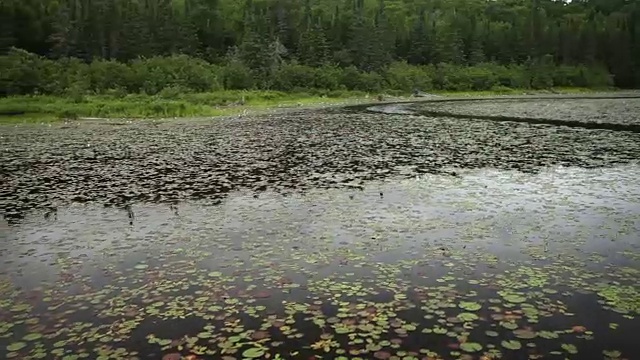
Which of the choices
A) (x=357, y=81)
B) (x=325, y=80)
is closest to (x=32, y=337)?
(x=325, y=80)

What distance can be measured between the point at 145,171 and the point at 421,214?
1570 centimetres

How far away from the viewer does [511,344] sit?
9.03 metres

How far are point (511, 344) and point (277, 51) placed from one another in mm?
120549

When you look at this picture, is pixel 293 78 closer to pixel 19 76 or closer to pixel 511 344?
pixel 19 76

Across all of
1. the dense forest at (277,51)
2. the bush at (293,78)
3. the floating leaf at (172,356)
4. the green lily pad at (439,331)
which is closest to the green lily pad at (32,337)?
the floating leaf at (172,356)

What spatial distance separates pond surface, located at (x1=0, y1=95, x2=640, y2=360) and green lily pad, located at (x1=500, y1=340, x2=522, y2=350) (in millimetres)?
49

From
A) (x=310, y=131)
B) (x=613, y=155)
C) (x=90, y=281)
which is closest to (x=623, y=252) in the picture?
(x=90, y=281)

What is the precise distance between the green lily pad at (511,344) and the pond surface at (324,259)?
49mm

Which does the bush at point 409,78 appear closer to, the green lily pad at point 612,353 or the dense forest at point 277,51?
the dense forest at point 277,51

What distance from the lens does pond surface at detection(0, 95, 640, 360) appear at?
30.7 feet

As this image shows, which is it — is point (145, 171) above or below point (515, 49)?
below

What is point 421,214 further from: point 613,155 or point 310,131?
point 310,131

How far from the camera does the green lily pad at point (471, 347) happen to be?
882 centimetres

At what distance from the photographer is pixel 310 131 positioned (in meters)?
45.8
